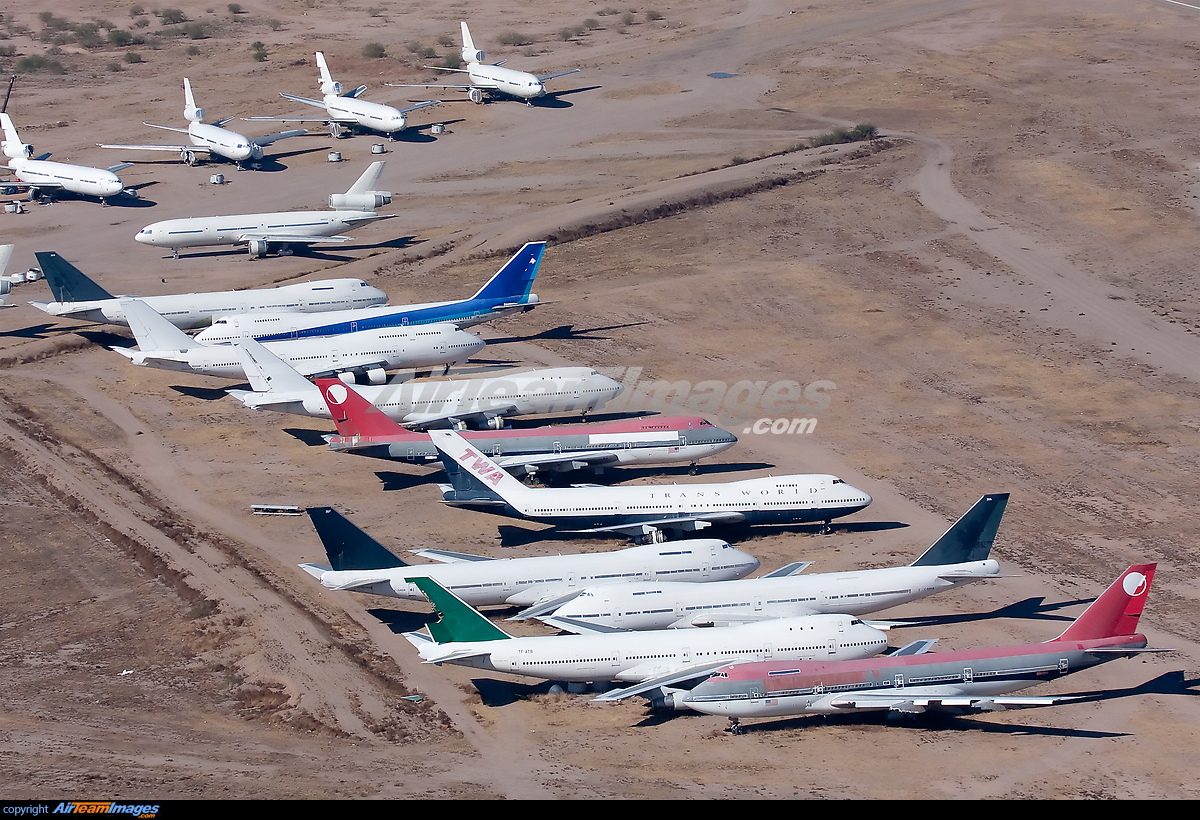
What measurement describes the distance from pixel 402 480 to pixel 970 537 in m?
37.1

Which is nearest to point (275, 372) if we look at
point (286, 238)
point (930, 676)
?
point (286, 238)

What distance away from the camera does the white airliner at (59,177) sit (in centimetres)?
14725

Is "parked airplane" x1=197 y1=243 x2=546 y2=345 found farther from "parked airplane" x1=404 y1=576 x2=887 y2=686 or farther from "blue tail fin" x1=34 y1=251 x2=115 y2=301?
"parked airplane" x1=404 y1=576 x2=887 y2=686

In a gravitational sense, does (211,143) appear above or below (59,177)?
above

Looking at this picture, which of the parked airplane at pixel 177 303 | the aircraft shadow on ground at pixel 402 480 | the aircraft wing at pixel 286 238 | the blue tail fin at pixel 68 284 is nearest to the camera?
the aircraft shadow on ground at pixel 402 480

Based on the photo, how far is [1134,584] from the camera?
196 feet

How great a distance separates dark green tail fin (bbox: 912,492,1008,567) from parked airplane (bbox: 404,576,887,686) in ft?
29.2

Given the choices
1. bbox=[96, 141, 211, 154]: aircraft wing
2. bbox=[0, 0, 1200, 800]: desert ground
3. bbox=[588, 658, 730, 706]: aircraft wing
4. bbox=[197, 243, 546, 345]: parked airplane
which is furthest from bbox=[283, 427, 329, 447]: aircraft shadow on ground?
bbox=[96, 141, 211, 154]: aircraft wing

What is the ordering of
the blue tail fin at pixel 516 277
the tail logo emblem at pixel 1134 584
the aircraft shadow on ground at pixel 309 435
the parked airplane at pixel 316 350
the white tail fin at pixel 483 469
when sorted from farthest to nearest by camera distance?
1. the blue tail fin at pixel 516 277
2. the parked airplane at pixel 316 350
3. the aircraft shadow on ground at pixel 309 435
4. the white tail fin at pixel 483 469
5. the tail logo emblem at pixel 1134 584

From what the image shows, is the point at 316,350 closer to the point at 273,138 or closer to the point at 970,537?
the point at 970,537

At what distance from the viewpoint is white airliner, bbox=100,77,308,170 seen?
6225 inches

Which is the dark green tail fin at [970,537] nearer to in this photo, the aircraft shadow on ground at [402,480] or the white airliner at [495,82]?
the aircraft shadow on ground at [402,480]

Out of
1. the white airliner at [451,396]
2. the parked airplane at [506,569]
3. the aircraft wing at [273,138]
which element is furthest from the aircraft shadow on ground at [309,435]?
the aircraft wing at [273,138]

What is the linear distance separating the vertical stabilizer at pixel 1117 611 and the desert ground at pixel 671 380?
354 centimetres
